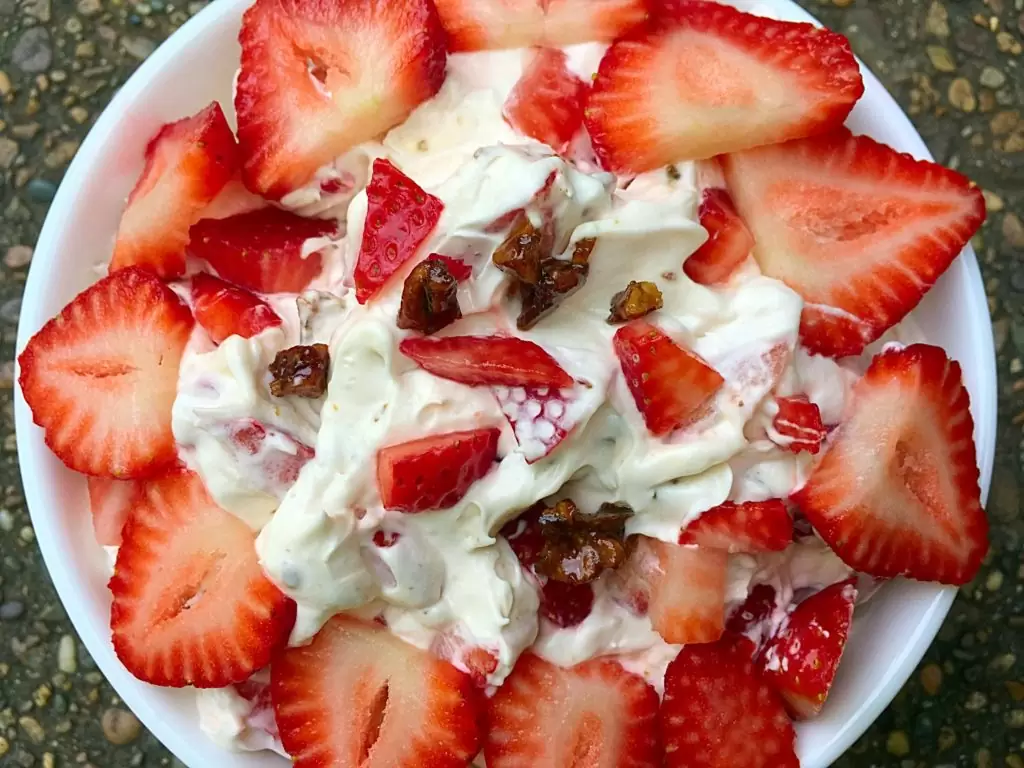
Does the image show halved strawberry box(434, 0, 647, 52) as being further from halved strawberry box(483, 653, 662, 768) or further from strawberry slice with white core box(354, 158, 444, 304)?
halved strawberry box(483, 653, 662, 768)

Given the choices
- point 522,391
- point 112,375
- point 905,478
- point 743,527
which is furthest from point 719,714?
point 112,375

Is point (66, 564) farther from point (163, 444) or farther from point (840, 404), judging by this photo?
point (840, 404)

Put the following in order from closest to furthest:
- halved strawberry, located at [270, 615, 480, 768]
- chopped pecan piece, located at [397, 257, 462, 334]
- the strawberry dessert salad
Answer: chopped pecan piece, located at [397, 257, 462, 334]
the strawberry dessert salad
halved strawberry, located at [270, 615, 480, 768]

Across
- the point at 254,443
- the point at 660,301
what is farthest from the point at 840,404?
the point at 254,443

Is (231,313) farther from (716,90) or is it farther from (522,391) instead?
(716,90)

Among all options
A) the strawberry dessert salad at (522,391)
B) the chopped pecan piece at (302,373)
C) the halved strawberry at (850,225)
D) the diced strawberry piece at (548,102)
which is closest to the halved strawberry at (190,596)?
the strawberry dessert salad at (522,391)

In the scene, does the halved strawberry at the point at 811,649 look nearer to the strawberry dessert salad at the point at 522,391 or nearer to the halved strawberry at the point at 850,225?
the strawberry dessert salad at the point at 522,391

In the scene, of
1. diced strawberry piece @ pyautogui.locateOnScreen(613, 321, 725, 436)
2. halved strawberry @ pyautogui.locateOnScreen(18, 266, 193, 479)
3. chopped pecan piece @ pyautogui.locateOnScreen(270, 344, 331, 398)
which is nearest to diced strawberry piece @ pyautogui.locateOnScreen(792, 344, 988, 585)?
diced strawberry piece @ pyautogui.locateOnScreen(613, 321, 725, 436)
